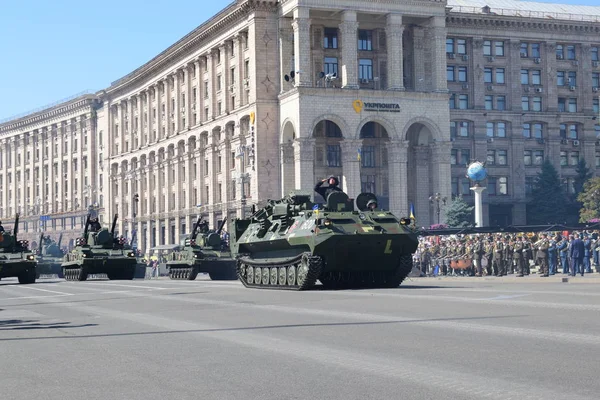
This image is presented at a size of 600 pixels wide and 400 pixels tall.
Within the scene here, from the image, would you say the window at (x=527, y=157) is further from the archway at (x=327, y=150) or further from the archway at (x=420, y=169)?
the archway at (x=327, y=150)

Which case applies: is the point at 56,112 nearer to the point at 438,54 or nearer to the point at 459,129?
the point at 459,129

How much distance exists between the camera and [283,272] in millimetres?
29297

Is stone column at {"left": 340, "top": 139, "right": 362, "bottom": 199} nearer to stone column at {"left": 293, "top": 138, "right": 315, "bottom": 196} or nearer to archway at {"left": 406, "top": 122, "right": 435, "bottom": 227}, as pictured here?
stone column at {"left": 293, "top": 138, "right": 315, "bottom": 196}

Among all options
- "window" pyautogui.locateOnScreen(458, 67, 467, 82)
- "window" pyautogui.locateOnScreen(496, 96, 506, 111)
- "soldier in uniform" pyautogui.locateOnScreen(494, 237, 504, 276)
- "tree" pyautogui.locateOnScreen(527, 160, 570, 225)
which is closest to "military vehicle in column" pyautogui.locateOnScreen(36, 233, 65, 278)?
"soldier in uniform" pyautogui.locateOnScreen(494, 237, 504, 276)

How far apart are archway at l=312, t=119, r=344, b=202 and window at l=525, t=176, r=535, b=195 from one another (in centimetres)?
2147

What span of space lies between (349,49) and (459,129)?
1890 cm

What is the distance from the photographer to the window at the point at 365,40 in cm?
8281

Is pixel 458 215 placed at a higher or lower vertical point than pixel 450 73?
lower

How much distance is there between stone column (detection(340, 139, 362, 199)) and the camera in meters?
77.8

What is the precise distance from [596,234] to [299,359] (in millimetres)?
33965

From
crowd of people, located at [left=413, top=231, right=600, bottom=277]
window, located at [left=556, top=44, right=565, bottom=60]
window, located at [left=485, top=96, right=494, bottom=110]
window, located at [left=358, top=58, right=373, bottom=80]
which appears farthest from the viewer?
window, located at [left=556, top=44, right=565, bottom=60]

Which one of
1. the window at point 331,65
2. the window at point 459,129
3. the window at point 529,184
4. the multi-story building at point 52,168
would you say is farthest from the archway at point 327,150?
the multi-story building at point 52,168

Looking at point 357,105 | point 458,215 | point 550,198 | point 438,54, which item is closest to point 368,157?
point 357,105

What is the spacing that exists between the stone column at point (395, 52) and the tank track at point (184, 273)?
34363 millimetres
